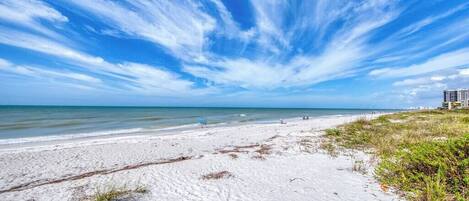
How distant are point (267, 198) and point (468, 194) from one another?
3.19 m

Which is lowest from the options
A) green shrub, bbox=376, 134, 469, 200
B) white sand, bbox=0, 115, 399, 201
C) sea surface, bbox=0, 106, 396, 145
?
sea surface, bbox=0, 106, 396, 145

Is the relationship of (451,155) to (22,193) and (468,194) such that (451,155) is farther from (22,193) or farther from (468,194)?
A: (22,193)

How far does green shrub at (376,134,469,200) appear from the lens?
349cm

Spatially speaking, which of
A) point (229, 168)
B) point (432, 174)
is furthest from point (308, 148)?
point (432, 174)

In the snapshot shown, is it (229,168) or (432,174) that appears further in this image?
(229,168)

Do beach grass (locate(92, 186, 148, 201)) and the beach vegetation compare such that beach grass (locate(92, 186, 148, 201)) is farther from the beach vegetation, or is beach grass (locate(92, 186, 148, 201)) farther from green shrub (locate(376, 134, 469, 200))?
green shrub (locate(376, 134, 469, 200))

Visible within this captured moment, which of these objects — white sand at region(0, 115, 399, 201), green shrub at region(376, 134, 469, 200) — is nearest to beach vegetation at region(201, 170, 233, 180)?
white sand at region(0, 115, 399, 201)

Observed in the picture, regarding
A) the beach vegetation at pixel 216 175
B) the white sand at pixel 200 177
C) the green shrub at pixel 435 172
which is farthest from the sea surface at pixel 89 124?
the green shrub at pixel 435 172

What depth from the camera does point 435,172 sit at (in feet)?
13.9

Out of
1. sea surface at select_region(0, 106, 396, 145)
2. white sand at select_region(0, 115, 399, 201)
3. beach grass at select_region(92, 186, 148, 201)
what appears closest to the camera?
beach grass at select_region(92, 186, 148, 201)

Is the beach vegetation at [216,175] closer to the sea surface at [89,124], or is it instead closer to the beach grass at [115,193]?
the beach grass at [115,193]

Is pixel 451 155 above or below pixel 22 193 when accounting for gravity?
above

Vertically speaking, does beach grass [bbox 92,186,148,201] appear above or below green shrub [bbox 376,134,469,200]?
below

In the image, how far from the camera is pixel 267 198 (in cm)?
418
